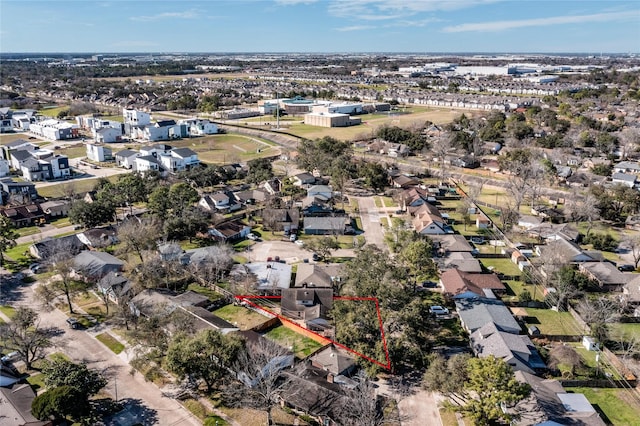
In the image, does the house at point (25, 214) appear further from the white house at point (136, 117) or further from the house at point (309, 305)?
the white house at point (136, 117)

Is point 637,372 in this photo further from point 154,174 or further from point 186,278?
point 154,174

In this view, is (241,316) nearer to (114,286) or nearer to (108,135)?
(114,286)

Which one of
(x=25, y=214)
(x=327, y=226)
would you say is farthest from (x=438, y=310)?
(x=25, y=214)

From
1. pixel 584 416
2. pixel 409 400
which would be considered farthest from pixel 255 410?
pixel 584 416

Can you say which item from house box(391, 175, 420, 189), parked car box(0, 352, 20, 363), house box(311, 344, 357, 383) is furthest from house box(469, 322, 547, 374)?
house box(391, 175, 420, 189)

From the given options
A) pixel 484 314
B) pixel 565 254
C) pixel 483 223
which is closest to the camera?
pixel 484 314

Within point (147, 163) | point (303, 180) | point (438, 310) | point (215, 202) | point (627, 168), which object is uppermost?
point (147, 163)
